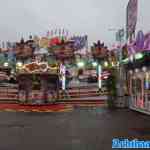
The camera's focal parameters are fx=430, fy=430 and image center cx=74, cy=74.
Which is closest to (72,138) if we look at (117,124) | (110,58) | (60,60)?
(117,124)

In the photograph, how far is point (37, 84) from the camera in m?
29.9

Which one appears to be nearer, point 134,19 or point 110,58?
point 134,19

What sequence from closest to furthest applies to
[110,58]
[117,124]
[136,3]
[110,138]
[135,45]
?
1. [110,138]
2. [117,124]
3. [135,45]
4. [136,3]
5. [110,58]

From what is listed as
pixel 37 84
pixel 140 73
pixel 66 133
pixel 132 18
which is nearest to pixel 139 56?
pixel 140 73

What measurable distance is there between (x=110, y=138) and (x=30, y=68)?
1937 centimetres

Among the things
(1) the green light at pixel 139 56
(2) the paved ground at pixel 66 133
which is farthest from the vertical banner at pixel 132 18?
(2) the paved ground at pixel 66 133

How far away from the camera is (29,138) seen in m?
12.0

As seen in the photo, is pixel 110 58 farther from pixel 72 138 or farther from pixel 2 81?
pixel 72 138

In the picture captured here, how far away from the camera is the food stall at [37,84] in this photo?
29469 mm

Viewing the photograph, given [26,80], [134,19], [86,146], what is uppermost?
[134,19]

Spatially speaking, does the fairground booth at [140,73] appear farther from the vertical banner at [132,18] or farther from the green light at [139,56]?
the vertical banner at [132,18]

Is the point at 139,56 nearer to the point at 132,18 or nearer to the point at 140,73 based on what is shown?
the point at 140,73

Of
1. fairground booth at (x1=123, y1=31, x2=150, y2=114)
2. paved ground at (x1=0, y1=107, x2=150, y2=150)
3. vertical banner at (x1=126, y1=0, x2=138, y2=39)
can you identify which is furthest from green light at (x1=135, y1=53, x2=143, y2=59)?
paved ground at (x1=0, y1=107, x2=150, y2=150)

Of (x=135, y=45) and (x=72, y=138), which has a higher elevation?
(x=135, y=45)
